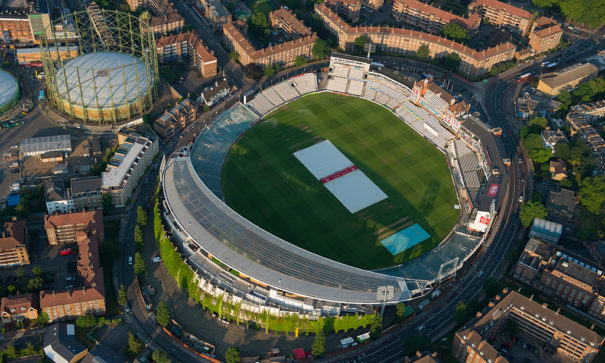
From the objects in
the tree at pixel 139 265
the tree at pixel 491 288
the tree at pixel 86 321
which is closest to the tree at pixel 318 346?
the tree at pixel 491 288

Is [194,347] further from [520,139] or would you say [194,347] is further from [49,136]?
[520,139]

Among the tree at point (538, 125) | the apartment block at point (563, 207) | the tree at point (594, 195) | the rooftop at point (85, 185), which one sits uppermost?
the tree at point (538, 125)

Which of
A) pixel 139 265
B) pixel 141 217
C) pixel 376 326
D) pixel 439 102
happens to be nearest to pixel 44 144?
pixel 141 217

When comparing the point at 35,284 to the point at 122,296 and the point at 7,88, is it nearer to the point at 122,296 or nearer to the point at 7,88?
the point at 122,296

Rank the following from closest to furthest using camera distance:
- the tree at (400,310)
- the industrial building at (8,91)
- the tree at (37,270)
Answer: the tree at (400,310), the tree at (37,270), the industrial building at (8,91)

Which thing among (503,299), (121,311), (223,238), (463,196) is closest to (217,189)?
(223,238)

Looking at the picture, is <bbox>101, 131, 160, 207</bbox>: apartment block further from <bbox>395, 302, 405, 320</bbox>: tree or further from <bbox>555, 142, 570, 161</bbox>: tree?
<bbox>555, 142, 570, 161</bbox>: tree

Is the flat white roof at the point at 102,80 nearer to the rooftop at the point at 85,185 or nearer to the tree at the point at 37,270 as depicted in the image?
the rooftop at the point at 85,185
